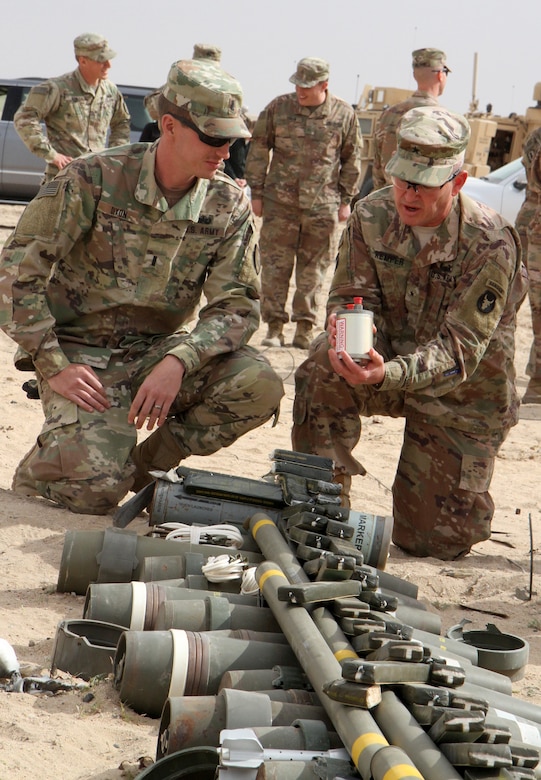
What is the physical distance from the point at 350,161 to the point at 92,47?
7.73 ft

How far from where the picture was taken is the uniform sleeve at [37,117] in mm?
9016

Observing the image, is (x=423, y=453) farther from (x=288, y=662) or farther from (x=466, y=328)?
(x=288, y=662)

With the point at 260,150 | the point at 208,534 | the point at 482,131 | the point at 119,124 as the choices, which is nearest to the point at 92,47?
the point at 119,124

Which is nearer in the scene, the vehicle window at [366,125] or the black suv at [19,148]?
the black suv at [19,148]

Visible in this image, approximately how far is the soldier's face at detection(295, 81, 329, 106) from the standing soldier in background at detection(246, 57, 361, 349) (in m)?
0.01

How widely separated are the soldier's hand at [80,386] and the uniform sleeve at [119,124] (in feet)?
19.5

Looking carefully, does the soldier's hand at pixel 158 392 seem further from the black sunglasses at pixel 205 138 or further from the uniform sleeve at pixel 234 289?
the black sunglasses at pixel 205 138

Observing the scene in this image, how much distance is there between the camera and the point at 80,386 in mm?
4332

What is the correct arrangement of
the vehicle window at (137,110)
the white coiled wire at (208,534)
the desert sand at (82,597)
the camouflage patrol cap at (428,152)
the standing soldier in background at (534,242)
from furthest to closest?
the vehicle window at (137,110)
the standing soldier in background at (534,242)
the camouflage patrol cap at (428,152)
the white coiled wire at (208,534)
the desert sand at (82,597)

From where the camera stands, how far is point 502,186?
44.8 feet

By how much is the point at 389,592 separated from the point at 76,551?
1.01m

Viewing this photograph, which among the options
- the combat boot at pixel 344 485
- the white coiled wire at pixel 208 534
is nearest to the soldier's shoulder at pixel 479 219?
the combat boot at pixel 344 485

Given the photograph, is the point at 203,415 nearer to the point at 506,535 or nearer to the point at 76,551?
the point at 76,551

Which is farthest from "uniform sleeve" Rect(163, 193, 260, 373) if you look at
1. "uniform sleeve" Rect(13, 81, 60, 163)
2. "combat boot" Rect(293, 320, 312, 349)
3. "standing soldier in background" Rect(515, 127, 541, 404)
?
"uniform sleeve" Rect(13, 81, 60, 163)
